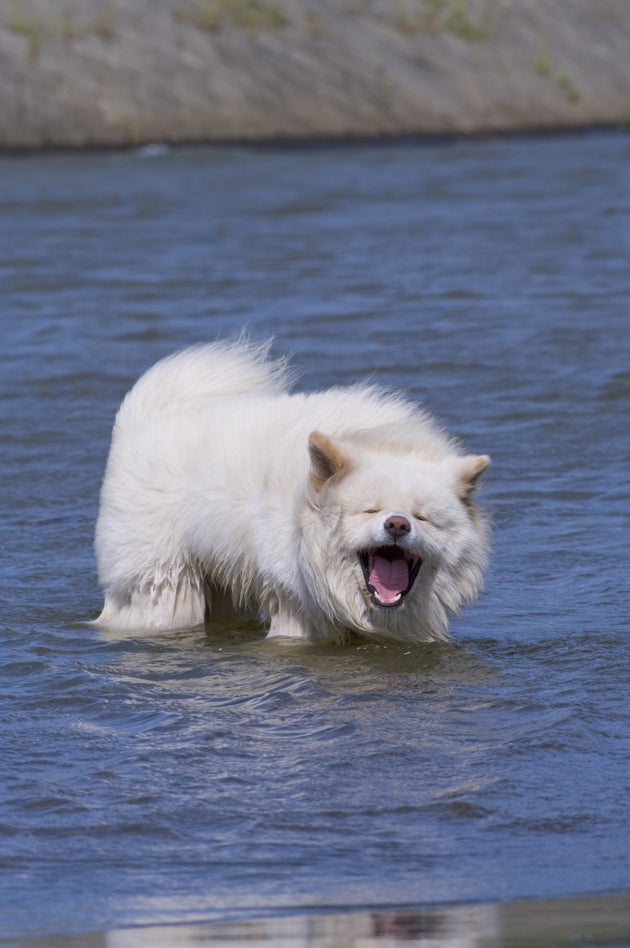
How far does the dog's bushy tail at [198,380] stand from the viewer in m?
6.86

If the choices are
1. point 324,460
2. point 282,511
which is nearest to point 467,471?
point 324,460

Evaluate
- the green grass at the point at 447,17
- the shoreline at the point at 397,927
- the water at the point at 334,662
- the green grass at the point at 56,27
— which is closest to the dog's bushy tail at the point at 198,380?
the water at the point at 334,662

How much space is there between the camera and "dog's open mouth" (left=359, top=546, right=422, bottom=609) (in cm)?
596

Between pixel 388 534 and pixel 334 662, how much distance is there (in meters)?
0.74

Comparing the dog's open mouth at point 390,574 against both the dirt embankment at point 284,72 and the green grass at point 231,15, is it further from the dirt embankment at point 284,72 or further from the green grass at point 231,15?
the green grass at point 231,15

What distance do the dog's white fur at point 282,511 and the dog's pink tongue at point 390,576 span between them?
0.18ft

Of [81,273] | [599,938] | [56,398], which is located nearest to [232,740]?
[599,938]

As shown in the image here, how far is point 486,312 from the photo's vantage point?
13516 millimetres

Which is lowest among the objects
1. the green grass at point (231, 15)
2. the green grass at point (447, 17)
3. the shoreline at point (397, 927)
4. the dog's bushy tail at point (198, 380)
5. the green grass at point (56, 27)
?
the shoreline at point (397, 927)

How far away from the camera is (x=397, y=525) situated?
5.69 metres

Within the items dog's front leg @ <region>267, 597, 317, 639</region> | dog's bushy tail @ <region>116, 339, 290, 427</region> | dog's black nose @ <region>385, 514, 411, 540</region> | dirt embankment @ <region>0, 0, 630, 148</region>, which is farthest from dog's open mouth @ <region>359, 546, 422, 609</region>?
dirt embankment @ <region>0, 0, 630, 148</region>

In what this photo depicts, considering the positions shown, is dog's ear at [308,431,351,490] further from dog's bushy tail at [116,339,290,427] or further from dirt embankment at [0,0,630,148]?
dirt embankment at [0,0,630,148]

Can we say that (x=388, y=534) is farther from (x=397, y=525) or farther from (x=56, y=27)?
(x=56, y=27)

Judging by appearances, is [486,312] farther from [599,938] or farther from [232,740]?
[599,938]
